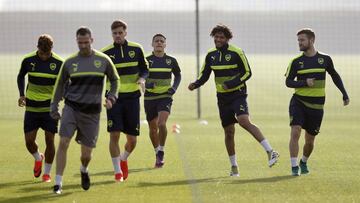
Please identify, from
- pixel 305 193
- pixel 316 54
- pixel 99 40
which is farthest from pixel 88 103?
pixel 99 40

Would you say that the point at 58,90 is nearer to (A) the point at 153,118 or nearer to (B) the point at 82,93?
(B) the point at 82,93

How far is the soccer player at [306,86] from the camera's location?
1428 cm

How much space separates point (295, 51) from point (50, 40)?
61.5 m

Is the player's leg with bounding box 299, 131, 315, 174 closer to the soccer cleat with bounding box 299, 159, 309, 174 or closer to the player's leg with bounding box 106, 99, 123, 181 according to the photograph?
the soccer cleat with bounding box 299, 159, 309, 174

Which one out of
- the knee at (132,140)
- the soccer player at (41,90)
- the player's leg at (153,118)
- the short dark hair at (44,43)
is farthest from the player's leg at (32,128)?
the player's leg at (153,118)

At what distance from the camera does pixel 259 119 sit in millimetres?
27953

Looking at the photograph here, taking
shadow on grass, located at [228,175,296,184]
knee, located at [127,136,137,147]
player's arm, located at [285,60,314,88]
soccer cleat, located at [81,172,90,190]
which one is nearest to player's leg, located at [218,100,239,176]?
shadow on grass, located at [228,175,296,184]

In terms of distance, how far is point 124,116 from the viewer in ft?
45.1

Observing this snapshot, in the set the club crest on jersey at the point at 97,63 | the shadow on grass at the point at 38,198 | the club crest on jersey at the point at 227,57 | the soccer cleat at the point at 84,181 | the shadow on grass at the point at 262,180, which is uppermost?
the club crest on jersey at the point at 227,57

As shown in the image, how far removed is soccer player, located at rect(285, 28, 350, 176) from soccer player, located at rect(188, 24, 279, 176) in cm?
45

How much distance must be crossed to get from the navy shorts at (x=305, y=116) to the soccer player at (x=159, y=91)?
7.45 feet

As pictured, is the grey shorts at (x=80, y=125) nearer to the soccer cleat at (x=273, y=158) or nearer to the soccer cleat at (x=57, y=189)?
the soccer cleat at (x=57, y=189)

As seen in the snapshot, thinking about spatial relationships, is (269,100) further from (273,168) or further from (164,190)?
(164,190)

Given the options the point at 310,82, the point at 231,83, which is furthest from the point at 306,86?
the point at 231,83
